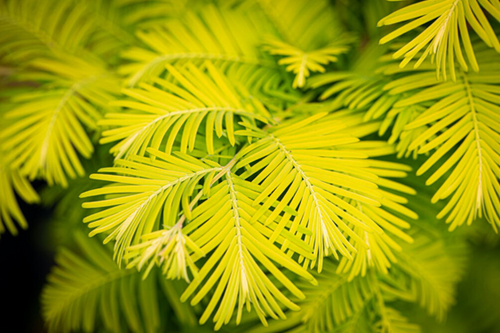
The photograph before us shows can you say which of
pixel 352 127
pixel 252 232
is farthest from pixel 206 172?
pixel 352 127

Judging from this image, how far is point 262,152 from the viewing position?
15.4 inches

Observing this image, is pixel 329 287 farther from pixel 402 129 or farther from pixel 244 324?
pixel 402 129

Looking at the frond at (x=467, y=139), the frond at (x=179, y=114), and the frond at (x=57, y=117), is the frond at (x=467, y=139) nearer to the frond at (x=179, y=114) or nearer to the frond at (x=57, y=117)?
the frond at (x=179, y=114)

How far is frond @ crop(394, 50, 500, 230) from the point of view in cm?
39

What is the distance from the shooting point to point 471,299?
967 mm

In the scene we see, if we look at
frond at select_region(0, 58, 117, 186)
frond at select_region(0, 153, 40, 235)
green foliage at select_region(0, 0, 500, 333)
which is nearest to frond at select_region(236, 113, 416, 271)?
green foliage at select_region(0, 0, 500, 333)

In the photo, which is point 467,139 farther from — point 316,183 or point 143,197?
point 143,197

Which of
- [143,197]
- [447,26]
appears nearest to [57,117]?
[143,197]

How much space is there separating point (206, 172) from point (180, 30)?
337mm

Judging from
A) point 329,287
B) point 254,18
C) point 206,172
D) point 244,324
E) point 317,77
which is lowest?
point 244,324

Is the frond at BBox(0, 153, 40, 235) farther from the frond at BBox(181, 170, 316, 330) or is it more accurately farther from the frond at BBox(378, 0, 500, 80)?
the frond at BBox(378, 0, 500, 80)

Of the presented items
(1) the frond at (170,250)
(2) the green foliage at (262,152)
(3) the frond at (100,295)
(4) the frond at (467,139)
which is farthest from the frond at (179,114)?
(3) the frond at (100,295)

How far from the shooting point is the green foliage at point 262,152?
35 cm

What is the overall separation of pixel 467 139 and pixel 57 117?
2.08ft
